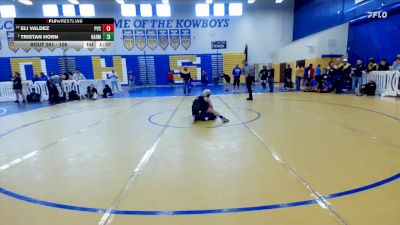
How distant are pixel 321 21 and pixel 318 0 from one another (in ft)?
5.39

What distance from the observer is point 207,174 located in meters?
3.27

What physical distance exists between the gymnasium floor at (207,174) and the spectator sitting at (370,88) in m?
5.34

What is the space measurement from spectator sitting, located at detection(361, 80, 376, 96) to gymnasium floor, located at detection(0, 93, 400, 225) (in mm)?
5335

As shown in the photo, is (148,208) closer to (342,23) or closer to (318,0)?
(342,23)

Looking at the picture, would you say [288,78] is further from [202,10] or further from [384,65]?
[202,10]

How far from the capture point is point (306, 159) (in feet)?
11.9

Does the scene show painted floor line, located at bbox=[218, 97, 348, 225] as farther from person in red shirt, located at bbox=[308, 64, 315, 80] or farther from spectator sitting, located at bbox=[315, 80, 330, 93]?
person in red shirt, located at bbox=[308, 64, 315, 80]

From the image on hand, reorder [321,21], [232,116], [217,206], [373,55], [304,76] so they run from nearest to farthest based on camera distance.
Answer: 1. [217,206]
2. [232,116]
3. [373,55]
4. [304,76]
5. [321,21]

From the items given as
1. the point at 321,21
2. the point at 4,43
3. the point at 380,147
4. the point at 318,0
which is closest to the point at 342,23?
the point at 321,21

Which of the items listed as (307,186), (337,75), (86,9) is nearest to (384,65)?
(337,75)

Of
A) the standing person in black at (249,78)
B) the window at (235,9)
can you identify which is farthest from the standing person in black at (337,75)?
the window at (235,9)

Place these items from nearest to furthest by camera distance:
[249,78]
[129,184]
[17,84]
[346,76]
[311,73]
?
[129,184]
[249,78]
[17,84]
[346,76]
[311,73]

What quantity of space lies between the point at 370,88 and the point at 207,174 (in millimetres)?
10271

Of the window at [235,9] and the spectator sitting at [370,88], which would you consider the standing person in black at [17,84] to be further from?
the window at [235,9]
